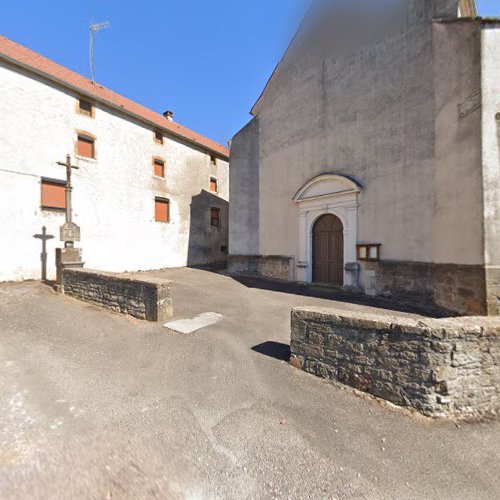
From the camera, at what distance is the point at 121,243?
14.1 meters

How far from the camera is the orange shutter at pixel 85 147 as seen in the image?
12.6 meters

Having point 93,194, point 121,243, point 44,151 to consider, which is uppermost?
point 44,151

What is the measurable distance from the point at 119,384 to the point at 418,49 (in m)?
11.9

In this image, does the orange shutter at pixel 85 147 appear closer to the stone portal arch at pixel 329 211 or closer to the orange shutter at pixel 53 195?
the orange shutter at pixel 53 195

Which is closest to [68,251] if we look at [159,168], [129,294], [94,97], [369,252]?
[129,294]

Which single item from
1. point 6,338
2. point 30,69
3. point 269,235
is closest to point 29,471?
point 6,338

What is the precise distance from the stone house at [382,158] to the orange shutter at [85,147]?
25.0ft

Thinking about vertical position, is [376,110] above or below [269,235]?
above

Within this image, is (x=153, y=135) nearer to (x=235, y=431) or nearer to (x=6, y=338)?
(x=6, y=338)

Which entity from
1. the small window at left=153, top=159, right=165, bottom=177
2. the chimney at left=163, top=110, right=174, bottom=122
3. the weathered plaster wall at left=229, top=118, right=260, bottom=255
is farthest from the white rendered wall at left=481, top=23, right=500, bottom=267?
the chimney at left=163, top=110, right=174, bottom=122

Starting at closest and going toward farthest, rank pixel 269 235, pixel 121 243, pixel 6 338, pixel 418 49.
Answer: pixel 6 338 < pixel 418 49 < pixel 269 235 < pixel 121 243

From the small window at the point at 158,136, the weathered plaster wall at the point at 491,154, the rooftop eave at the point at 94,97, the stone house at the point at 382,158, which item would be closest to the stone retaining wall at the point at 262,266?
the stone house at the point at 382,158

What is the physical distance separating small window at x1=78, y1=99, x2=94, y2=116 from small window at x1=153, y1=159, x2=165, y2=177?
3940mm

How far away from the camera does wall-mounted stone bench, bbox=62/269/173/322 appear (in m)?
6.11
